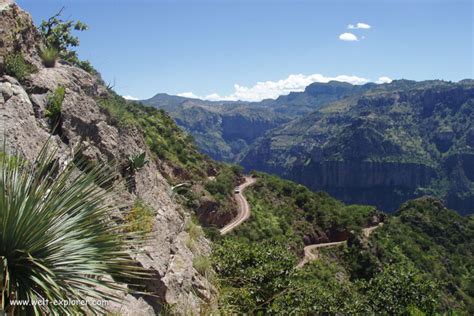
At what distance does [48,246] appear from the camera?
4129mm

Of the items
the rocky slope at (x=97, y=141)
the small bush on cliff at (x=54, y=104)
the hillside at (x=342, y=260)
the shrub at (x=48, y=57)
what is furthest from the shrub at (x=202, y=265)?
the shrub at (x=48, y=57)

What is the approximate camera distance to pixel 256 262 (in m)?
9.43

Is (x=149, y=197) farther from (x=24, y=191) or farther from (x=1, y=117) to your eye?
(x=24, y=191)

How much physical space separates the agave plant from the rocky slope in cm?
117

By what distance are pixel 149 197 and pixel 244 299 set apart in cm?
292

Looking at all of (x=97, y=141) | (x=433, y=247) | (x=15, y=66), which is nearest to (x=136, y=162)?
(x=97, y=141)

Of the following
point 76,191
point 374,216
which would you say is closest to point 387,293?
point 76,191

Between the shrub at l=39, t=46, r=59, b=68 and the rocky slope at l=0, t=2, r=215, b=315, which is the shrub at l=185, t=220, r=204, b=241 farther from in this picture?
the shrub at l=39, t=46, r=59, b=68

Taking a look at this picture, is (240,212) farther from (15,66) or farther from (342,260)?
(15,66)

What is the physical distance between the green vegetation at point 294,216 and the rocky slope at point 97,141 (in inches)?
1130

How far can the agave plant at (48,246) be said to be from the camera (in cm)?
385

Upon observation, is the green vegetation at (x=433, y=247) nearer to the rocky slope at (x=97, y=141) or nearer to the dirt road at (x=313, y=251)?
the dirt road at (x=313, y=251)

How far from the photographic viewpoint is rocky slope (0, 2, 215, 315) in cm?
620

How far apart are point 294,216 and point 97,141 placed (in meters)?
42.2
